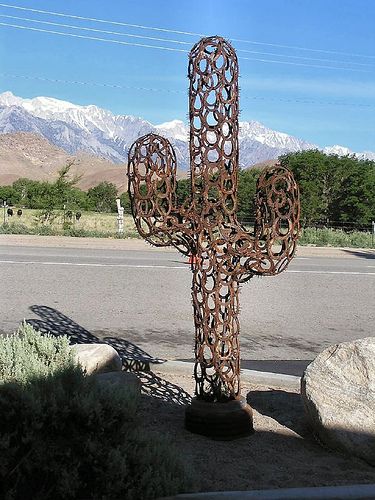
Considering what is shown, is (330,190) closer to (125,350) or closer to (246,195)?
(246,195)

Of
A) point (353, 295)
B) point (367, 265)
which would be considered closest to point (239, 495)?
point (353, 295)

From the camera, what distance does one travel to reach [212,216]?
4445 millimetres

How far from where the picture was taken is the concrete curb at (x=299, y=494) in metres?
3.13

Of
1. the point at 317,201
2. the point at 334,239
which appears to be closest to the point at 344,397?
the point at 334,239

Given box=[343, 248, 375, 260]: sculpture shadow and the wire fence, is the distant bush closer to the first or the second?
box=[343, 248, 375, 260]: sculpture shadow

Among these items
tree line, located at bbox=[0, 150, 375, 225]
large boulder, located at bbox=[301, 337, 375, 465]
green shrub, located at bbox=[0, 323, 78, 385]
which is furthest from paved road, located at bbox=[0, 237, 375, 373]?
tree line, located at bbox=[0, 150, 375, 225]

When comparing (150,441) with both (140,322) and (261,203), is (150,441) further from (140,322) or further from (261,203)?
(140,322)

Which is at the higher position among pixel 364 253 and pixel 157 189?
pixel 157 189

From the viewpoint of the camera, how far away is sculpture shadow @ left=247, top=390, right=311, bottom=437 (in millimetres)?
4745

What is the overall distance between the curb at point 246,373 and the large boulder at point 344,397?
4.03 ft

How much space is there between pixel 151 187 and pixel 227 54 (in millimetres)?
992

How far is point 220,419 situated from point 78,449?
1.46 m

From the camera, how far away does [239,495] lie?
3150 millimetres

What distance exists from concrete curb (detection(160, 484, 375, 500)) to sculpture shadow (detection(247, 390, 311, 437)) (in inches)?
51.7
